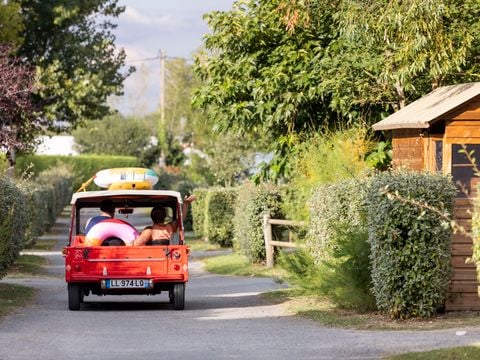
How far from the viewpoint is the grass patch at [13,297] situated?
16869 millimetres

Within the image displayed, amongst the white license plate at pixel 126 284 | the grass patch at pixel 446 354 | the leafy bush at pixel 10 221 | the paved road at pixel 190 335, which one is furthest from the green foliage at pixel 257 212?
the grass patch at pixel 446 354

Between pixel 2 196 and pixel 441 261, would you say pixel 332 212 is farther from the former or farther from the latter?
pixel 2 196

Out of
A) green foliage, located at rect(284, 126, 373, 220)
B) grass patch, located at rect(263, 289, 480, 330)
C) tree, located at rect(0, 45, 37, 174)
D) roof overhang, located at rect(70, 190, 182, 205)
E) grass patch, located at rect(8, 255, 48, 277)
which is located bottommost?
grass patch, located at rect(8, 255, 48, 277)

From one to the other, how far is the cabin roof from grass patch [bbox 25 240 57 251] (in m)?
14.5

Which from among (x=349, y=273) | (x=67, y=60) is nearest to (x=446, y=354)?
(x=349, y=273)

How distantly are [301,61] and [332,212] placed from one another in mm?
11065

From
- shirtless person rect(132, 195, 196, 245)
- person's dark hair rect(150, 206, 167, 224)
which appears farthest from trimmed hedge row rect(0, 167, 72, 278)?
person's dark hair rect(150, 206, 167, 224)

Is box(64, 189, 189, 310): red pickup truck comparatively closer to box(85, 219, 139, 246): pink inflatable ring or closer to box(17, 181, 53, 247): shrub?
box(85, 219, 139, 246): pink inflatable ring

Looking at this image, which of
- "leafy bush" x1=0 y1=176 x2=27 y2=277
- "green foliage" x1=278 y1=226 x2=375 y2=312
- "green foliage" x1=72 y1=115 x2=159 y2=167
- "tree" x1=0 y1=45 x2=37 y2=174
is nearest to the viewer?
"green foliage" x1=278 y1=226 x2=375 y2=312

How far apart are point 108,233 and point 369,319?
4.82 meters

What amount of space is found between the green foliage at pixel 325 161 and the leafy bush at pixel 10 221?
5.43m

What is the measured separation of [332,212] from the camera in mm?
16953

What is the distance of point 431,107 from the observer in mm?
22609

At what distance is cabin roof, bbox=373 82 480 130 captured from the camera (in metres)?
21.6
